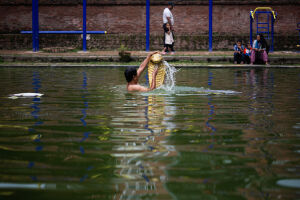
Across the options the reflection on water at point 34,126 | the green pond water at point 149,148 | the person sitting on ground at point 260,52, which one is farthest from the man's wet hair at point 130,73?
the person sitting on ground at point 260,52

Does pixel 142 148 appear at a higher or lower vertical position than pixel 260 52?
lower

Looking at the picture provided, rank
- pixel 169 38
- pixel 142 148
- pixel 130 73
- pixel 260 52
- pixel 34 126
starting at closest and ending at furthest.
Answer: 1. pixel 142 148
2. pixel 34 126
3. pixel 130 73
4. pixel 260 52
5. pixel 169 38

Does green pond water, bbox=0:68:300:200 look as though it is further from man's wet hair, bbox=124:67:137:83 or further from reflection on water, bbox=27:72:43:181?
man's wet hair, bbox=124:67:137:83

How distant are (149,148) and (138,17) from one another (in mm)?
21439

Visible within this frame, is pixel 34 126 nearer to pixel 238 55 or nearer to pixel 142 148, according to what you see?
pixel 142 148

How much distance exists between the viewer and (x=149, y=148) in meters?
3.99

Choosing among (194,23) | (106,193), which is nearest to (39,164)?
(106,193)

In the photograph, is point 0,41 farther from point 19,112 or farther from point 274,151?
point 274,151

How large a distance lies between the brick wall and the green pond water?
17.1 meters

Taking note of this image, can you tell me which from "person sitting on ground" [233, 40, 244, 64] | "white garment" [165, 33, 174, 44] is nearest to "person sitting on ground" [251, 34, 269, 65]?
"person sitting on ground" [233, 40, 244, 64]

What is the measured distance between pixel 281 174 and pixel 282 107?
3.87 meters

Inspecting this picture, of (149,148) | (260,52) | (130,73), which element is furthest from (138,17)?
(149,148)

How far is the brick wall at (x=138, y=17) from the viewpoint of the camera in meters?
24.3

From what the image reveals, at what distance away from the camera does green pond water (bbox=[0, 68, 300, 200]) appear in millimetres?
2943
